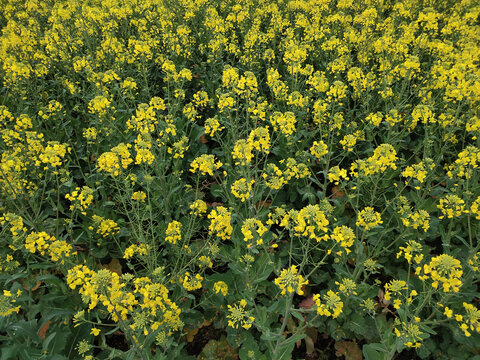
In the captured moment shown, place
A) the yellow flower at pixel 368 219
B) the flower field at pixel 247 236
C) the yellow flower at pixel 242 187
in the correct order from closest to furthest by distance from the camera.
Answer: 1. the flower field at pixel 247 236
2. the yellow flower at pixel 368 219
3. the yellow flower at pixel 242 187

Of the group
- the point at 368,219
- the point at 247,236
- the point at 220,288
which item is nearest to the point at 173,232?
the point at 220,288

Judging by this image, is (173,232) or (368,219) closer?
(368,219)

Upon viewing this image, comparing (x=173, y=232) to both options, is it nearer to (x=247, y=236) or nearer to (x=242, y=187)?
(x=242, y=187)

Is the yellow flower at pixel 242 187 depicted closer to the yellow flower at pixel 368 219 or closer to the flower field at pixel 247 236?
the flower field at pixel 247 236

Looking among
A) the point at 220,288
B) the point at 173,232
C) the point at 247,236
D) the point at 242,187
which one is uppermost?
the point at 242,187

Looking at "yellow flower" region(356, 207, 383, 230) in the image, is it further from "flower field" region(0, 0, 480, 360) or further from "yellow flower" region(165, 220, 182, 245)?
"yellow flower" region(165, 220, 182, 245)

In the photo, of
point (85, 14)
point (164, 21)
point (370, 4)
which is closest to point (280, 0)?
point (370, 4)

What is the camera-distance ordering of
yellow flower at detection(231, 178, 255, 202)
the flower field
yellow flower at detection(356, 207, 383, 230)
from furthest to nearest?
yellow flower at detection(231, 178, 255, 202)
yellow flower at detection(356, 207, 383, 230)
the flower field

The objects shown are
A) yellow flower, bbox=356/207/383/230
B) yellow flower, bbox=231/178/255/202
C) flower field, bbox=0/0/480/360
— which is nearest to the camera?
flower field, bbox=0/0/480/360

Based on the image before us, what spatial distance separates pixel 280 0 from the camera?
27.7 ft

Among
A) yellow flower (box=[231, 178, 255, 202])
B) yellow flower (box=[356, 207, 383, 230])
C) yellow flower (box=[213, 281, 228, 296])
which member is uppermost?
yellow flower (box=[231, 178, 255, 202])

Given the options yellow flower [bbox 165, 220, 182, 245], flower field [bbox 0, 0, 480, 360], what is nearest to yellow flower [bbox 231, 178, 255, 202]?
flower field [bbox 0, 0, 480, 360]

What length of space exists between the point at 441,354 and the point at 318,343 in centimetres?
103

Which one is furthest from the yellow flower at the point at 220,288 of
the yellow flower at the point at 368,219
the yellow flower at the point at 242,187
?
the yellow flower at the point at 368,219
